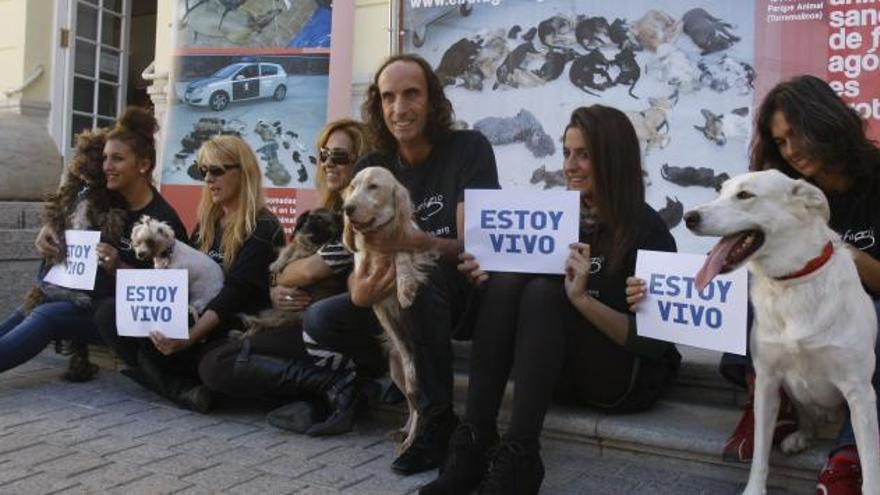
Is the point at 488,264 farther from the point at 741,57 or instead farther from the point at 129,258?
the point at 741,57

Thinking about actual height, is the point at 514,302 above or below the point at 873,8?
below

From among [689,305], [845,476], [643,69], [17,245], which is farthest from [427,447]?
[17,245]

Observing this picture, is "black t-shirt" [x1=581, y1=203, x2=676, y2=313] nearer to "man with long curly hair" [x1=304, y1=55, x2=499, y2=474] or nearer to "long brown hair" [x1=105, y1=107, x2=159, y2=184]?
"man with long curly hair" [x1=304, y1=55, x2=499, y2=474]

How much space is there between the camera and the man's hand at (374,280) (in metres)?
2.94

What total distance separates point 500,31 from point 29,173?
3.94m

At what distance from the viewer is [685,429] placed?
3008mm

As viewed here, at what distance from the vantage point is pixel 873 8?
168 inches

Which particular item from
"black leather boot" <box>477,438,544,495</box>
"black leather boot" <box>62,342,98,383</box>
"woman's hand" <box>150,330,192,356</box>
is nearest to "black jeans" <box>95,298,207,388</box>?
"woman's hand" <box>150,330,192,356</box>

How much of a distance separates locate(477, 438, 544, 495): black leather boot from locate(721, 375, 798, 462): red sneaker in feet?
2.61

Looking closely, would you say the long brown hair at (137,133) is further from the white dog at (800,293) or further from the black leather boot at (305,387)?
the white dog at (800,293)

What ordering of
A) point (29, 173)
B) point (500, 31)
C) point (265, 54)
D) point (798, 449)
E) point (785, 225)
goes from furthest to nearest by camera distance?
point (265, 54) < point (29, 173) < point (500, 31) < point (798, 449) < point (785, 225)

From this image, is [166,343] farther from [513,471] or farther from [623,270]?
[623,270]

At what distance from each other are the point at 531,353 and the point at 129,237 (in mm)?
2683

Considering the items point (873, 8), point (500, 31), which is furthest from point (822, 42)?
point (500, 31)
